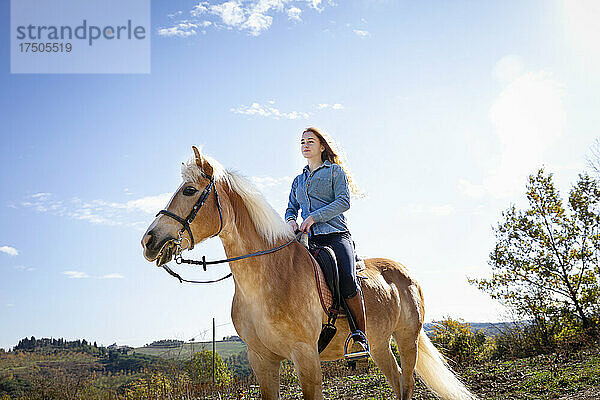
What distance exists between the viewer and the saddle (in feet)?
12.3

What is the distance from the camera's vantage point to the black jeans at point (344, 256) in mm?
3886

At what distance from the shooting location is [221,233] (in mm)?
3520

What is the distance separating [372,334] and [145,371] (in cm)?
750

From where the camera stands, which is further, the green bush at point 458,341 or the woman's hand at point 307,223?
the green bush at point 458,341

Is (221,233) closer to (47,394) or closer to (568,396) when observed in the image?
(568,396)

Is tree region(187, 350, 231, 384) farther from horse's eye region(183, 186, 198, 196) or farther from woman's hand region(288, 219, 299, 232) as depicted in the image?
horse's eye region(183, 186, 198, 196)

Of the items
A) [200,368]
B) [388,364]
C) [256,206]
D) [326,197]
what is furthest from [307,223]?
[200,368]

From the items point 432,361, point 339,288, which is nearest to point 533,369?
point 432,361

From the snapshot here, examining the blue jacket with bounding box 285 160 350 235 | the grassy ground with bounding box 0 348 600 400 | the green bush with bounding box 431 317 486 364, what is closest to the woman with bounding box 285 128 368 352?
the blue jacket with bounding box 285 160 350 235

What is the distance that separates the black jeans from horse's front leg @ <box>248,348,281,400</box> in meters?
0.86

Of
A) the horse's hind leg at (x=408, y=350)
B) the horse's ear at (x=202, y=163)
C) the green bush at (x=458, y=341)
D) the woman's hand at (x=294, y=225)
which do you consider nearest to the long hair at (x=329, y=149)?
the woman's hand at (x=294, y=225)

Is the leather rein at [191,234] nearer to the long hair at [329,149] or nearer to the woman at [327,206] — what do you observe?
the woman at [327,206]

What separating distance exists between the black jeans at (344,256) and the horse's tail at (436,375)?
7.50 feet

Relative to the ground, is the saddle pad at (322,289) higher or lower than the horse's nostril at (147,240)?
lower
